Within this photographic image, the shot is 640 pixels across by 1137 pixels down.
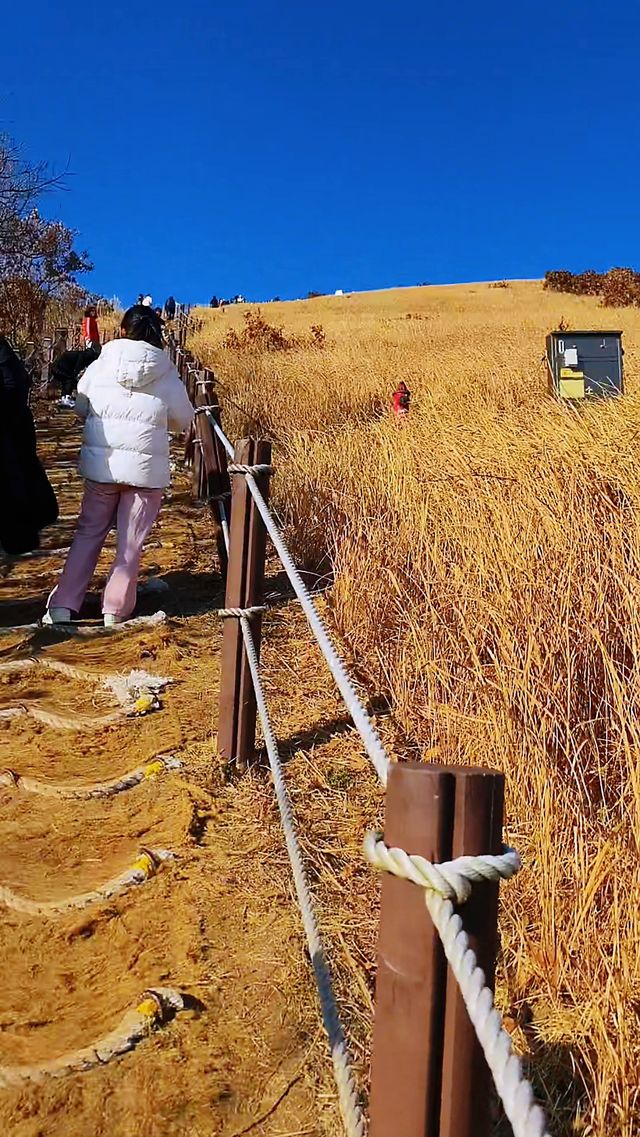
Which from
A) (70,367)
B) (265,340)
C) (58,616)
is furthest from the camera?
(265,340)

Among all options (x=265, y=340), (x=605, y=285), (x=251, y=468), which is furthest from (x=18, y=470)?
(x=605, y=285)

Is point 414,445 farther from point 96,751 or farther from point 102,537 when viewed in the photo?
point 96,751

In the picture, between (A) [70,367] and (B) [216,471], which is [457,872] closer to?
(B) [216,471]

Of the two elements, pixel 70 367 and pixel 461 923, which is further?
pixel 70 367

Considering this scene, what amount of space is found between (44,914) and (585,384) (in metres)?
8.83

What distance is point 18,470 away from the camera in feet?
13.5

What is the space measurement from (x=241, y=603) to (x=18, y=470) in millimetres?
1578

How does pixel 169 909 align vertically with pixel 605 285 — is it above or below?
below

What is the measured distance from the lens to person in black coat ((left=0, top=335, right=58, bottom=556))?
406cm

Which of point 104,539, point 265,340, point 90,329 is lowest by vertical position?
point 104,539

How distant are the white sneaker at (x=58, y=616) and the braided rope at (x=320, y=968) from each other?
183 cm

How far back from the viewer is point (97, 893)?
8.05 ft

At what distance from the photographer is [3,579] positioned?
5.46 m

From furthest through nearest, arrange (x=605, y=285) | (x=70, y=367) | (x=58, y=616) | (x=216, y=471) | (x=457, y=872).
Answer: (x=605, y=285) < (x=70, y=367) < (x=216, y=471) < (x=58, y=616) < (x=457, y=872)
